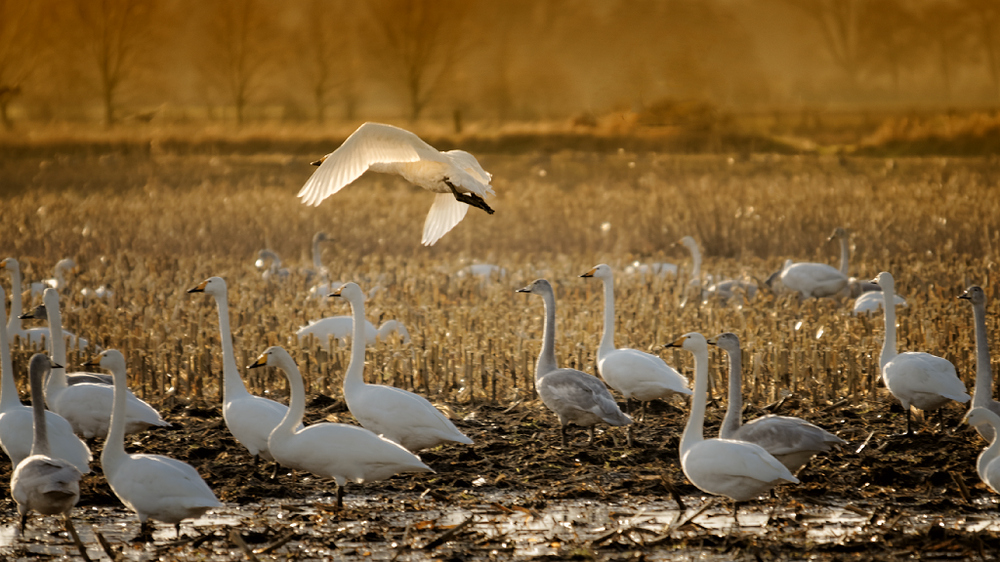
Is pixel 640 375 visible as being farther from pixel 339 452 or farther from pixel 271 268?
pixel 271 268

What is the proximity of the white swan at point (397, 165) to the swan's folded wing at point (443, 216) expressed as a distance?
599 millimetres

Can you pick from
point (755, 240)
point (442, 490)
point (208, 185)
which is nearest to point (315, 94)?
point (208, 185)

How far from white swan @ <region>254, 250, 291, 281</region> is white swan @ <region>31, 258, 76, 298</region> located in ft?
8.44

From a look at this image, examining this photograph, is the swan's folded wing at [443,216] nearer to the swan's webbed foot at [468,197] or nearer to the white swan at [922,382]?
the swan's webbed foot at [468,197]

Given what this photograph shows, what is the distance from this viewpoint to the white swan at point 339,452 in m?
5.87

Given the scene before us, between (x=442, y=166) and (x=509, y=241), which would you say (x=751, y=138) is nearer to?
(x=509, y=241)

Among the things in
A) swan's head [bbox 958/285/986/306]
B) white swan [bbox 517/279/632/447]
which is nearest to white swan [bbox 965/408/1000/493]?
swan's head [bbox 958/285/986/306]

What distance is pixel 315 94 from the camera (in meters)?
33.0

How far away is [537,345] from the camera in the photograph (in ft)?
31.3

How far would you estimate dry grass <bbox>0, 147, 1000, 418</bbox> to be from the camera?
9023 millimetres

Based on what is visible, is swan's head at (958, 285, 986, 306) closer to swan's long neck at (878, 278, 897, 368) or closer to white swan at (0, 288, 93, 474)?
swan's long neck at (878, 278, 897, 368)

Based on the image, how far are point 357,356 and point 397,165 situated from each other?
6.09ft

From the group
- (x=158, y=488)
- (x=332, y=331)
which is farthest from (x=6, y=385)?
(x=332, y=331)

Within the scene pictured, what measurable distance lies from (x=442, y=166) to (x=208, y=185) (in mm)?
19207
